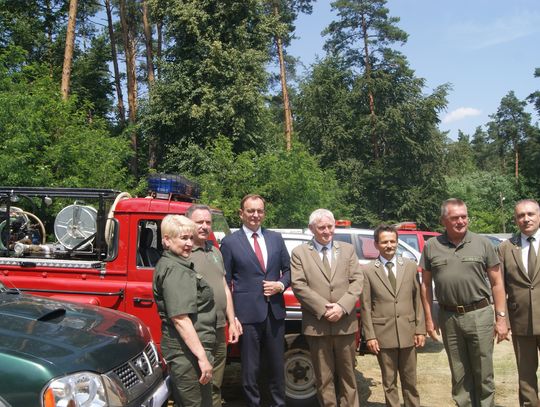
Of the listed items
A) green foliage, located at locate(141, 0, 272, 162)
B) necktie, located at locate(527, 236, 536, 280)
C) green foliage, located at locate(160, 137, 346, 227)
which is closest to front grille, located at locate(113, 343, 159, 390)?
necktie, located at locate(527, 236, 536, 280)

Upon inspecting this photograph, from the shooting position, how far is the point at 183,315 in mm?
3117

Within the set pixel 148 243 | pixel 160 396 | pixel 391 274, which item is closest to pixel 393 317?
pixel 391 274

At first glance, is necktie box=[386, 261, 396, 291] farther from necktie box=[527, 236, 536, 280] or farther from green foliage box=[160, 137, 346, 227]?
green foliage box=[160, 137, 346, 227]

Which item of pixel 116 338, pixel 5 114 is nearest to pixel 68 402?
pixel 116 338

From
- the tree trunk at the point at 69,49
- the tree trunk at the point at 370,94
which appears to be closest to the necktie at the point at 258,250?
the tree trunk at the point at 69,49

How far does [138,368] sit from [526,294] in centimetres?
335

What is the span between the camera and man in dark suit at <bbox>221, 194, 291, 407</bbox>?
14.3ft

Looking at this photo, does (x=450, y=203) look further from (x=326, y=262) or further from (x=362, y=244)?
(x=362, y=244)

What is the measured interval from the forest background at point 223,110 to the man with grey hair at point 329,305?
919cm

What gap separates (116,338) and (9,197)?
2732mm

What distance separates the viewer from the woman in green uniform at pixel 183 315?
10.3 feet

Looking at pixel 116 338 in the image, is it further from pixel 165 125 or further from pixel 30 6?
pixel 30 6

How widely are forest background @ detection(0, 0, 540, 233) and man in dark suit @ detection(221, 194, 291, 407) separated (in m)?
8.71

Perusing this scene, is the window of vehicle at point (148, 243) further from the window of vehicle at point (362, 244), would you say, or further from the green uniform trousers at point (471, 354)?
the window of vehicle at point (362, 244)
